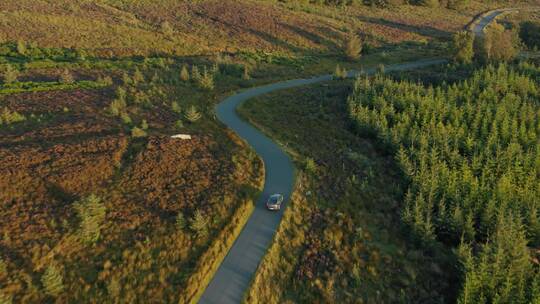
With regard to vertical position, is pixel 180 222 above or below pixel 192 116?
below

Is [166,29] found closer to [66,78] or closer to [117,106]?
[66,78]

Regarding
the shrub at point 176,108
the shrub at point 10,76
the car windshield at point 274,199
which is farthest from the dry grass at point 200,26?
the car windshield at point 274,199

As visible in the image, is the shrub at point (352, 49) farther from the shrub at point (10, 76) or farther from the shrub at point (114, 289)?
the shrub at point (114, 289)

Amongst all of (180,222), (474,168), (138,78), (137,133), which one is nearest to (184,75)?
(138,78)

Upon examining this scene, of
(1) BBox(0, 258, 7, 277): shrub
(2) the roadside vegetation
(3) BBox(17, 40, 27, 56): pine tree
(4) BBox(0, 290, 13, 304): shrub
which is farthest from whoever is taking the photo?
(3) BBox(17, 40, 27, 56): pine tree

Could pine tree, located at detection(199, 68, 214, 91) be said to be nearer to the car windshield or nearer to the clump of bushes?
the car windshield

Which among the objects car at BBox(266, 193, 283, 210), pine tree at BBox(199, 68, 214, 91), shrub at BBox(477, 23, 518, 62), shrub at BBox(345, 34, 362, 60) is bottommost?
car at BBox(266, 193, 283, 210)

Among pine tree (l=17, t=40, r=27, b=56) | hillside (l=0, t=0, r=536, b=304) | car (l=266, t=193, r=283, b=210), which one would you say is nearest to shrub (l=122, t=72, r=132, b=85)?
hillside (l=0, t=0, r=536, b=304)
